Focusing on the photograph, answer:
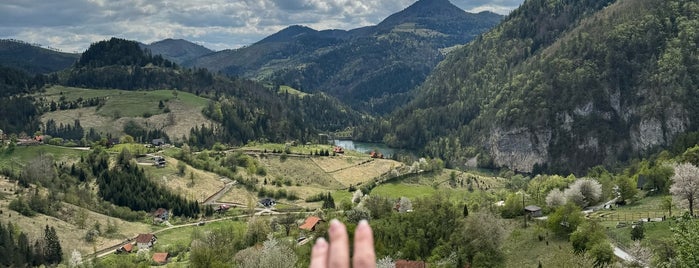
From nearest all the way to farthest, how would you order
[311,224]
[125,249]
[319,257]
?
[319,257], [311,224], [125,249]

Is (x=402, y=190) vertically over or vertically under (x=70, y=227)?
under

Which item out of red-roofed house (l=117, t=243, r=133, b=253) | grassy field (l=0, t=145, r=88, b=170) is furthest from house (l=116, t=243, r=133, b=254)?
grassy field (l=0, t=145, r=88, b=170)

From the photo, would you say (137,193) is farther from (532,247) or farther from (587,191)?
(532,247)

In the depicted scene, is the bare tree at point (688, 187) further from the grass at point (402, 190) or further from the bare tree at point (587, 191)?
the grass at point (402, 190)

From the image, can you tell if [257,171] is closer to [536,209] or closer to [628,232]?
[536,209]

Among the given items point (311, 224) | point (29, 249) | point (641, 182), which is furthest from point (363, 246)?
point (641, 182)

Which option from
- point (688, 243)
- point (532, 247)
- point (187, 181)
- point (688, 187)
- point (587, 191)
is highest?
point (688, 243)
